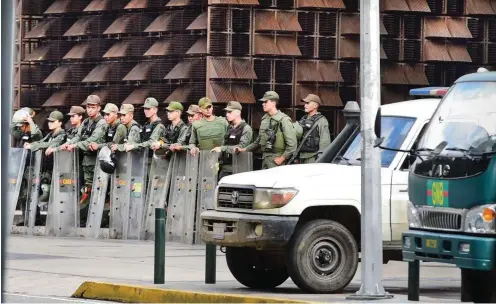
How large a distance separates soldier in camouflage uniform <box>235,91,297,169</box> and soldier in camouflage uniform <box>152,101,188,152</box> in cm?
188

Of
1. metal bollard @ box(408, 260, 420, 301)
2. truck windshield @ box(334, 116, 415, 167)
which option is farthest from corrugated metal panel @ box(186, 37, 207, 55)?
metal bollard @ box(408, 260, 420, 301)

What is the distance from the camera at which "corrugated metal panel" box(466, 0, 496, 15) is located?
3025cm

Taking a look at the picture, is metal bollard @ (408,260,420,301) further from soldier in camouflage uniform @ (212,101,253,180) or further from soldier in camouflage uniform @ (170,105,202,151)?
soldier in camouflage uniform @ (170,105,202,151)

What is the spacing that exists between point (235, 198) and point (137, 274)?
8.75 feet

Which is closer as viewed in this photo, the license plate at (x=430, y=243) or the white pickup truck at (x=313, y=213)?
the license plate at (x=430, y=243)

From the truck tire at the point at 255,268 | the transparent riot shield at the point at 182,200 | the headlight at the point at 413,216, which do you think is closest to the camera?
the headlight at the point at 413,216

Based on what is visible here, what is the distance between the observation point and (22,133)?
93.9 ft

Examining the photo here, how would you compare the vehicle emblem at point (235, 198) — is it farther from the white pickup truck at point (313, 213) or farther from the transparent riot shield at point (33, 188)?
the transparent riot shield at point (33, 188)

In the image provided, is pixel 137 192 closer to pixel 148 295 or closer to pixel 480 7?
pixel 480 7

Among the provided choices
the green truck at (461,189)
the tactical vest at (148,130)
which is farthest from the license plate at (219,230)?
the tactical vest at (148,130)

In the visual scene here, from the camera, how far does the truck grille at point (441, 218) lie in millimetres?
13844

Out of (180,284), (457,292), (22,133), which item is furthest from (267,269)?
(22,133)

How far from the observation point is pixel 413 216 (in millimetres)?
14594

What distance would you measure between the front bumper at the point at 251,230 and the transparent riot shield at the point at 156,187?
853 centimetres
